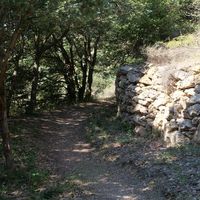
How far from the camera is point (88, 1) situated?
8781 millimetres

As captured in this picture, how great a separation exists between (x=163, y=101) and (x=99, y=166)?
3032 mm

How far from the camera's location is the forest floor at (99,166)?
9.32 m

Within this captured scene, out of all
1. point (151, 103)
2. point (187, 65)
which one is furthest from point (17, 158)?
point (187, 65)

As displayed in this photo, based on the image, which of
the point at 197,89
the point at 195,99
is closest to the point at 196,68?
the point at 197,89

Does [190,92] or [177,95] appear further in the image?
[177,95]

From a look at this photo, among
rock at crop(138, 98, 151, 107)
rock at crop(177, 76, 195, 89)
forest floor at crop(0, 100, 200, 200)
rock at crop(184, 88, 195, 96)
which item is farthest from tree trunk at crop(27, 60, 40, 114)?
rock at crop(184, 88, 195, 96)

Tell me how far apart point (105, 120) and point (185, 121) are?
5380 millimetres

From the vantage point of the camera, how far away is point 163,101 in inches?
519

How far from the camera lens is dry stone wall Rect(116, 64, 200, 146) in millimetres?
11609

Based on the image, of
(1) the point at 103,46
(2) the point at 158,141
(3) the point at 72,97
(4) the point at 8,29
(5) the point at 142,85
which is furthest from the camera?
(3) the point at 72,97

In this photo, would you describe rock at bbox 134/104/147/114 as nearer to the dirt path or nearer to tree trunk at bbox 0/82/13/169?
the dirt path

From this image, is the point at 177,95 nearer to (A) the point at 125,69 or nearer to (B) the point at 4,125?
(A) the point at 125,69

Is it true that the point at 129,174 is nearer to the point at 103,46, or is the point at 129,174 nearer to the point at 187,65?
the point at 187,65

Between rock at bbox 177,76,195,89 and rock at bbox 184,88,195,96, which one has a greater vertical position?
rock at bbox 177,76,195,89
